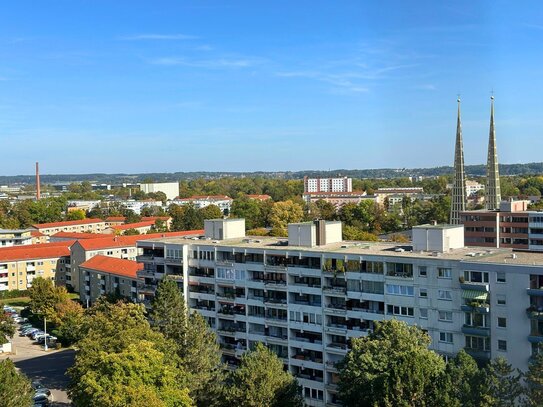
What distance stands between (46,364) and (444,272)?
3645cm

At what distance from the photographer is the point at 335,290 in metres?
41.9

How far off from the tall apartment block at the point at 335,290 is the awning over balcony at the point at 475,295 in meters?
0.06

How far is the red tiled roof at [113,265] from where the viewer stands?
2771 inches

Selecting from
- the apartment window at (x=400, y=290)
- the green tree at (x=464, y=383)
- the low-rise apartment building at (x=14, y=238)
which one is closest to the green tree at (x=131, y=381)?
the green tree at (x=464, y=383)

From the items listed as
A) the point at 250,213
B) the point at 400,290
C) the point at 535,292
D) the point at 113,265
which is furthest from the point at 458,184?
the point at 535,292

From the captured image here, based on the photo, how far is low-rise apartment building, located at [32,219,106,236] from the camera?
431 ft

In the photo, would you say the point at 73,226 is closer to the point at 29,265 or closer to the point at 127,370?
the point at 29,265

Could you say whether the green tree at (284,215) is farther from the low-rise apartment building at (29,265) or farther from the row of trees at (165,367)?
the row of trees at (165,367)

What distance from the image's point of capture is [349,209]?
Result: 124750 millimetres

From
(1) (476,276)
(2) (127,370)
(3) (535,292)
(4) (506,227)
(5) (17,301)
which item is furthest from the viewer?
(4) (506,227)

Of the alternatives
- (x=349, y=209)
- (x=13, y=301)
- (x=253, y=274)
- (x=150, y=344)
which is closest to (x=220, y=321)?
(x=253, y=274)

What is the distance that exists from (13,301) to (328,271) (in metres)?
58.2

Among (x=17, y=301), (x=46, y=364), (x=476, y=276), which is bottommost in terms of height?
(x=46, y=364)

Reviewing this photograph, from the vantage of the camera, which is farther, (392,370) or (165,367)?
(165,367)
